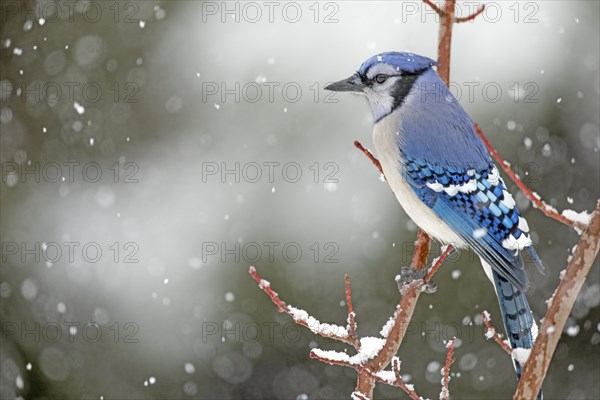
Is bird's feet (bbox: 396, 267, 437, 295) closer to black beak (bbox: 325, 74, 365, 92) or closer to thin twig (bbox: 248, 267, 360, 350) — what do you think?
thin twig (bbox: 248, 267, 360, 350)

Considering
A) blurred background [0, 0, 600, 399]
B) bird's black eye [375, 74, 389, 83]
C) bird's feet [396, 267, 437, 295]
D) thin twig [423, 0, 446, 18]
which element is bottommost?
blurred background [0, 0, 600, 399]

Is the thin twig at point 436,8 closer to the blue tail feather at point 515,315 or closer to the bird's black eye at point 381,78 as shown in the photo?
the bird's black eye at point 381,78

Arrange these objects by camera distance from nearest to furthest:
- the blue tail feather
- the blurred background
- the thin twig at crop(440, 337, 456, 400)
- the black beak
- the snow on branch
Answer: the thin twig at crop(440, 337, 456, 400)
the snow on branch
the blue tail feather
the black beak
the blurred background

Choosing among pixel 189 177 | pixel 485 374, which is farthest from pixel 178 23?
pixel 485 374

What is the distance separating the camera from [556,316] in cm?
116

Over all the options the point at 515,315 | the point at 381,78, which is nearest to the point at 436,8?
the point at 381,78

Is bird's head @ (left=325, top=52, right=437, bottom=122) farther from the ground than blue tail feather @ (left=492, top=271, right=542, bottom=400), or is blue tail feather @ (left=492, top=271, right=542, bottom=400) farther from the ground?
bird's head @ (left=325, top=52, right=437, bottom=122)

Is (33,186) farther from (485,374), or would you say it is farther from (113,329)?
(485,374)

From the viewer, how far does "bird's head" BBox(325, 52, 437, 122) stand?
1.70m

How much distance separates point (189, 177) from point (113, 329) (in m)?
0.95

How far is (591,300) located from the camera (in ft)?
15.0

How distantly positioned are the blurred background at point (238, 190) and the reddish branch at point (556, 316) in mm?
2816

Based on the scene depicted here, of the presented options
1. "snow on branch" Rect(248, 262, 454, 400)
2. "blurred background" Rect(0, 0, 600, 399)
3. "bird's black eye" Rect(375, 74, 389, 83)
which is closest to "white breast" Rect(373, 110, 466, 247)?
"bird's black eye" Rect(375, 74, 389, 83)

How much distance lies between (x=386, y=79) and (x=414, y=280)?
50 centimetres
